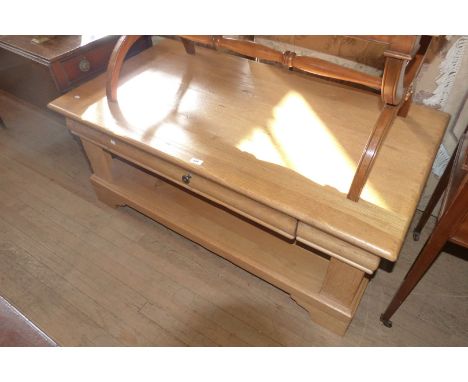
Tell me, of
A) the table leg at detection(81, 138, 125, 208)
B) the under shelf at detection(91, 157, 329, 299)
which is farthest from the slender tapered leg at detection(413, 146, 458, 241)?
the table leg at detection(81, 138, 125, 208)

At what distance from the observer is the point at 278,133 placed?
118 centimetres

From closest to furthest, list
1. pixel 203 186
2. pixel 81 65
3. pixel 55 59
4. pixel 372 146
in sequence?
pixel 372 146
pixel 203 186
pixel 55 59
pixel 81 65

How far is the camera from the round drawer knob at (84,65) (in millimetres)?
1650

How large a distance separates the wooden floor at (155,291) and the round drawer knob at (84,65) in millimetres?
641

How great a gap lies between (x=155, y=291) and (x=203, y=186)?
1.82ft

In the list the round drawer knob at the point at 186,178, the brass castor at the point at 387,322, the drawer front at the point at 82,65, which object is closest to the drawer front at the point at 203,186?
the round drawer knob at the point at 186,178

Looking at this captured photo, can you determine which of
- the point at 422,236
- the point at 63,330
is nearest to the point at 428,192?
the point at 422,236

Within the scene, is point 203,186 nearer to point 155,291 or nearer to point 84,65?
point 155,291

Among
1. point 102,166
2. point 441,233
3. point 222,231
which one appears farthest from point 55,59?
point 441,233

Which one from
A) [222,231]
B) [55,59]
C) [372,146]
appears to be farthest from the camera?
[55,59]

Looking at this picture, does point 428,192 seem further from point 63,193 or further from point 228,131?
point 63,193

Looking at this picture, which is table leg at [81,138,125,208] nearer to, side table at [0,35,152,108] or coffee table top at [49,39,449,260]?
coffee table top at [49,39,449,260]

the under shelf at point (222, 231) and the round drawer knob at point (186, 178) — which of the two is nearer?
the round drawer knob at point (186, 178)

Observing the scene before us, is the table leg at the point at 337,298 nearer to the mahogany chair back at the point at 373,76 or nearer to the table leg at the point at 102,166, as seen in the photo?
the mahogany chair back at the point at 373,76
